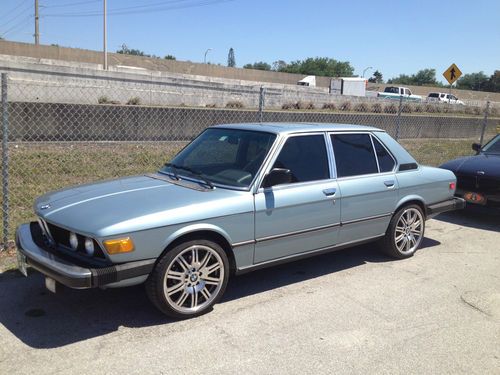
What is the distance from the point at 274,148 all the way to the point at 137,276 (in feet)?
5.63

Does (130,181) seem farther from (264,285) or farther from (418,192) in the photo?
(418,192)

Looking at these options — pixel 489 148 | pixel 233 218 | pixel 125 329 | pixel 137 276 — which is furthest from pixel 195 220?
pixel 489 148

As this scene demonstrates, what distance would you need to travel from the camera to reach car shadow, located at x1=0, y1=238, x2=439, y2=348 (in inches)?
138

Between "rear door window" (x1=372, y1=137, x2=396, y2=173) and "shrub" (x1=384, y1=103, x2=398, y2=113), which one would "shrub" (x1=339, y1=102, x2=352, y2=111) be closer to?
"shrub" (x1=384, y1=103, x2=398, y2=113)

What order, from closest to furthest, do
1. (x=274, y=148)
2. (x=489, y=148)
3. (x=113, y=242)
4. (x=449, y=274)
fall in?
(x=113, y=242), (x=274, y=148), (x=449, y=274), (x=489, y=148)

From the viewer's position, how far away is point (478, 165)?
734 cm

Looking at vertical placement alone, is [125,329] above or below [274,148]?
below

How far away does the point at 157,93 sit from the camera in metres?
19.1

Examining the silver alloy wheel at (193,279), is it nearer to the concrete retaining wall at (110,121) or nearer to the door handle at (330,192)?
the door handle at (330,192)

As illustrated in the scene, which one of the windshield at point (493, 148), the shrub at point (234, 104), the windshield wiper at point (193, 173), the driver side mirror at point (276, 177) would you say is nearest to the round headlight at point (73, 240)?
the windshield wiper at point (193, 173)

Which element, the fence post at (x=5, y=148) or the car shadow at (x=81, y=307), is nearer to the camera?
the car shadow at (x=81, y=307)

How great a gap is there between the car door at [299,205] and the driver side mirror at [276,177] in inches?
2.3

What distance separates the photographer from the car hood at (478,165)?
707 cm

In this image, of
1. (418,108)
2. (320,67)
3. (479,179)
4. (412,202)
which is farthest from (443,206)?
(320,67)
